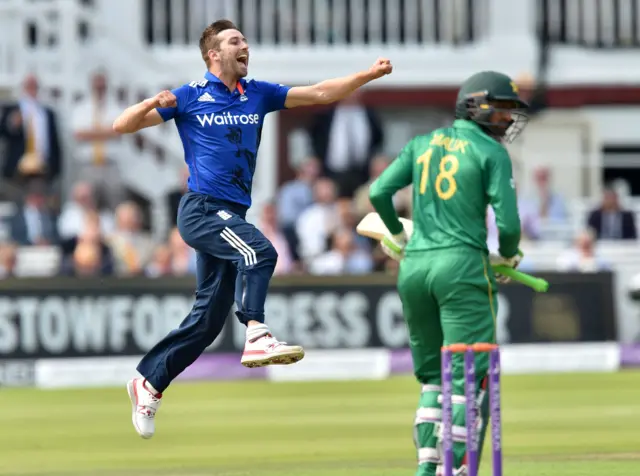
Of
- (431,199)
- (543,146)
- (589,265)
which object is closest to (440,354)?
(431,199)

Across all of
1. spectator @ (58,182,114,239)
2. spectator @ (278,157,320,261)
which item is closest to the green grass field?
spectator @ (58,182,114,239)

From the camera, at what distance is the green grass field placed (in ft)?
29.2

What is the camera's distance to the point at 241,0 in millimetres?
19469

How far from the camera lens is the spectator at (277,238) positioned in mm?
15562

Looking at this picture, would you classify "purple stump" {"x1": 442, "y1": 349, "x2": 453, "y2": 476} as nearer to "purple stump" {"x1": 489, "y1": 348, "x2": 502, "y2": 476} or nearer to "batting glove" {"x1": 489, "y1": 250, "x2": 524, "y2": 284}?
"purple stump" {"x1": 489, "y1": 348, "x2": 502, "y2": 476}

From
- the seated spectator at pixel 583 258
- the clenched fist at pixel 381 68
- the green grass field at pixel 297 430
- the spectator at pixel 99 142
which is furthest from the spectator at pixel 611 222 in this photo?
the clenched fist at pixel 381 68

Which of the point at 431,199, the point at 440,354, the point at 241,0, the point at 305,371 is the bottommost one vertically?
the point at 305,371

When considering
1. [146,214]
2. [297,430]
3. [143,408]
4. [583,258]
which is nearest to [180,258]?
[146,214]

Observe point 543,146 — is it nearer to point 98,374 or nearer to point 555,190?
point 555,190

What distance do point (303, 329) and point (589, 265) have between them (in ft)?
9.06

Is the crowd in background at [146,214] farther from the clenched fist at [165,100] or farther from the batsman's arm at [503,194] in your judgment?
the batsman's arm at [503,194]

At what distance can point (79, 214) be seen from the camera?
16031mm

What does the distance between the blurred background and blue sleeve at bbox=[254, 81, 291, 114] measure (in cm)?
379

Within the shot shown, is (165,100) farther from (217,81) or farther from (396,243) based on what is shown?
(396,243)
